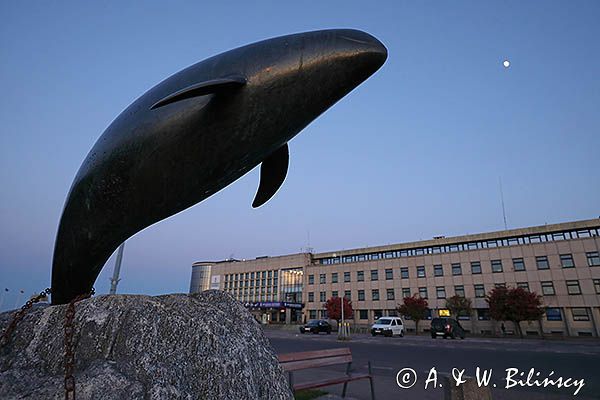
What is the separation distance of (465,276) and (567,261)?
9.61 metres

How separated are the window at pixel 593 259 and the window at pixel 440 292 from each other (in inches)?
549

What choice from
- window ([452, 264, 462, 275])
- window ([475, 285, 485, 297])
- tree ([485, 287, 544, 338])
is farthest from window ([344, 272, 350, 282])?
tree ([485, 287, 544, 338])

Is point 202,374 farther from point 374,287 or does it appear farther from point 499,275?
point 374,287

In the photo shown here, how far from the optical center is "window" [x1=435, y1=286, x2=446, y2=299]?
4097 cm

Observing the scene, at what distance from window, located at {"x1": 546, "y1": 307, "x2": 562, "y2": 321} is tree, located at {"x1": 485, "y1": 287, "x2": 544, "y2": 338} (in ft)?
8.23

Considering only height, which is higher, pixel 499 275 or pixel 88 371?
pixel 499 275

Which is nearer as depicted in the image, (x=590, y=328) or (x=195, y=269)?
(x=590, y=328)

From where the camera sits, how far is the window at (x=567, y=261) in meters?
35.0

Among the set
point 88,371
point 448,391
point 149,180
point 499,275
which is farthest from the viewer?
point 499,275

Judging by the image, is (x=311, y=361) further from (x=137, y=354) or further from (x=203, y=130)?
(x=203, y=130)

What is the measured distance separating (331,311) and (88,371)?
44204 mm

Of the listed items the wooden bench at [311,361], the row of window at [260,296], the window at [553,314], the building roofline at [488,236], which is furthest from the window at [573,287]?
the row of window at [260,296]

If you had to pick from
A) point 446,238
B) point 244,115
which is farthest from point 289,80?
point 446,238

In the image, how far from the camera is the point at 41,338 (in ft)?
8.30
